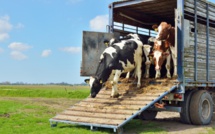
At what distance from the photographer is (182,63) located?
9.96 meters

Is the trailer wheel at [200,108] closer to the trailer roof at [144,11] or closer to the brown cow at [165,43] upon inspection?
the brown cow at [165,43]

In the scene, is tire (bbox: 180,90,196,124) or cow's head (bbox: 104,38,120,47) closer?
tire (bbox: 180,90,196,124)

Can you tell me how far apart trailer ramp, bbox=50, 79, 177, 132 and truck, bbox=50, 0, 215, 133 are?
29 mm

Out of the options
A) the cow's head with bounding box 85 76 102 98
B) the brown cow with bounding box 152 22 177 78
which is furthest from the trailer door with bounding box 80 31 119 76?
the brown cow with bounding box 152 22 177 78

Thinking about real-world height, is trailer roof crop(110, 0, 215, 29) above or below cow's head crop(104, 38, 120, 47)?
above

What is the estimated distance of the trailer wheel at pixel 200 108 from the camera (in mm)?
10562

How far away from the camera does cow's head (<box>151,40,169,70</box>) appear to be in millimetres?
10477

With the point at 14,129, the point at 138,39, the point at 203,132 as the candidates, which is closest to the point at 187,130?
the point at 203,132

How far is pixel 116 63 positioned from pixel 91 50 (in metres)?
1.61

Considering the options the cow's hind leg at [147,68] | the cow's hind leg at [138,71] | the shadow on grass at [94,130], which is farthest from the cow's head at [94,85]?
the cow's hind leg at [147,68]

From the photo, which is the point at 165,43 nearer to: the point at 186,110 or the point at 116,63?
the point at 116,63

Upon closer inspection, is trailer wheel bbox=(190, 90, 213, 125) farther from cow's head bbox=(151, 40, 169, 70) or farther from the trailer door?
the trailer door

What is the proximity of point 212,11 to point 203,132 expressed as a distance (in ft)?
16.6

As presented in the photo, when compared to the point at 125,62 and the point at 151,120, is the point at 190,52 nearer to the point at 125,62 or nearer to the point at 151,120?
the point at 125,62
